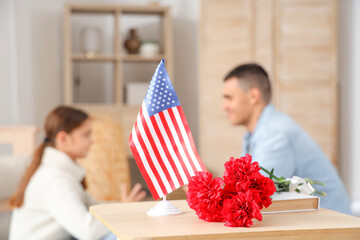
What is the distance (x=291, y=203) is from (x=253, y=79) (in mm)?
1157

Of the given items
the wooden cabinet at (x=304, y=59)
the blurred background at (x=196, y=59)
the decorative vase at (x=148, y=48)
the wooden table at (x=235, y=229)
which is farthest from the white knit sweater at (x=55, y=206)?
the decorative vase at (x=148, y=48)

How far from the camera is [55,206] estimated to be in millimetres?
1781

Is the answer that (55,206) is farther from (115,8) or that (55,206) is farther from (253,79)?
(115,8)

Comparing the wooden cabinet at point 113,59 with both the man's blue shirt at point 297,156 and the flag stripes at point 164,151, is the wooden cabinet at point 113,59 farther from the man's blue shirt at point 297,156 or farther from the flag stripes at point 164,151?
the flag stripes at point 164,151

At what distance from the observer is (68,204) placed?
175 cm

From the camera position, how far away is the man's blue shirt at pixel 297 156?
6.03ft

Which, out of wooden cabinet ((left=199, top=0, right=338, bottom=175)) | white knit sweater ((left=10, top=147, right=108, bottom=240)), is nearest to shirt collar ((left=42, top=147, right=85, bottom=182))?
white knit sweater ((left=10, top=147, right=108, bottom=240))

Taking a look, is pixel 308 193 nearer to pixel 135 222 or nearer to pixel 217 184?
pixel 217 184

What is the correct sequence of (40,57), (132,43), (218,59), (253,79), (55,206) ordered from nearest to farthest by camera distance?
1. (55,206)
2. (253,79)
3. (218,59)
4. (132,43)
5. (40,57)

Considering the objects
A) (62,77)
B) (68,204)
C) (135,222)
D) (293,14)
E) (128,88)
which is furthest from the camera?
(62,77)

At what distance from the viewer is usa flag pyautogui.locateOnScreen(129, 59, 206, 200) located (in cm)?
120

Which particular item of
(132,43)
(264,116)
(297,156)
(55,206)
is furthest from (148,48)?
(55,206)

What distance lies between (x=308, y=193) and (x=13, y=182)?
6.20 ft

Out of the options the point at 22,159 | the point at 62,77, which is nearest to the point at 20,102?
the point at 62,77
